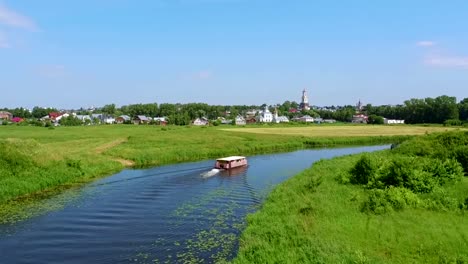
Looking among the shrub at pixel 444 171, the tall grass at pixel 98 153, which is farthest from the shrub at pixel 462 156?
the tall grass at pixel 98 153

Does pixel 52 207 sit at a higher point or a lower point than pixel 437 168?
lower

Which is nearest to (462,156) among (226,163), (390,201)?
(390,201)

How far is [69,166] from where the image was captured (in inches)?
1777

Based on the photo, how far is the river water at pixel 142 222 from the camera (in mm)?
20656

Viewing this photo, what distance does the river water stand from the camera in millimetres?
20656

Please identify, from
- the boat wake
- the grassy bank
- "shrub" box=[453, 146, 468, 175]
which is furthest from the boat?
"shrub" box=[453, 146, 468, 175]

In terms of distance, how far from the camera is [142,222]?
88.2 ft

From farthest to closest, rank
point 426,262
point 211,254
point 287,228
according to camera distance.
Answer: point 287,228 < point 211,254 < point 426,262

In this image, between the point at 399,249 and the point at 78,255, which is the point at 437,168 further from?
the point at 78,255

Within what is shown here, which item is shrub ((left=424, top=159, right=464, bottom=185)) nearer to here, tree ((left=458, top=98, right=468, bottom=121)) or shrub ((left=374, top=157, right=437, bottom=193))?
shrub ((left=374, top=157, right=437, bottom=193))

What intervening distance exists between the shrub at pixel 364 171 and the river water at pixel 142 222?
26.9 feet

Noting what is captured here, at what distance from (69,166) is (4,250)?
2479cm

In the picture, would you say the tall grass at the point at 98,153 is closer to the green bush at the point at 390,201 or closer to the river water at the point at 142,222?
the river water at the point at 142,222

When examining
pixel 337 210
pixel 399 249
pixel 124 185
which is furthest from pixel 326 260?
pixel 124 185
